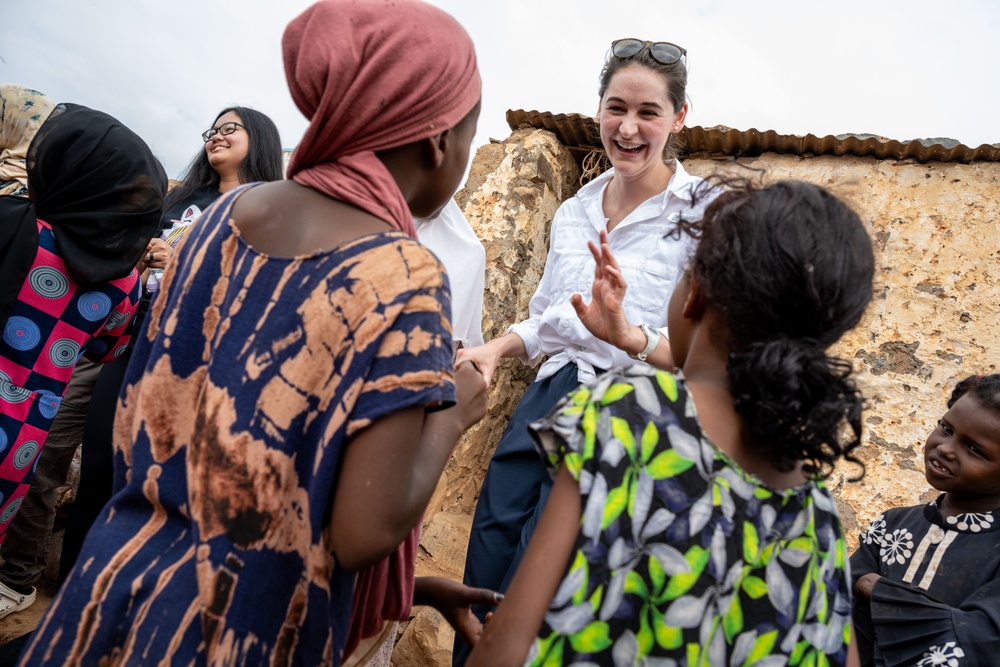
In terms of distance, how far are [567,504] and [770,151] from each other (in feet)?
14.0

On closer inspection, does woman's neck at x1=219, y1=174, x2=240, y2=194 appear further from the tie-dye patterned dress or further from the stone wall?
the tie-dye patterned dress

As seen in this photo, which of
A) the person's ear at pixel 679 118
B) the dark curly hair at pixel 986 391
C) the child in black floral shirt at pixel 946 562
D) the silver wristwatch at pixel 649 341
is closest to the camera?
the child in black floral shirt at pixel 946 562

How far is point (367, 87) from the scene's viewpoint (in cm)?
113

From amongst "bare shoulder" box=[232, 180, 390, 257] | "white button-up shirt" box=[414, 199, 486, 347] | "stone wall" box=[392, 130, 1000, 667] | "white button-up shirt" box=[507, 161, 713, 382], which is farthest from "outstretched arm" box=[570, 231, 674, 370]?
"stone wall" box=[392, 130, 1000, 667]

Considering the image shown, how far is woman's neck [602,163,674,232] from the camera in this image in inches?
104

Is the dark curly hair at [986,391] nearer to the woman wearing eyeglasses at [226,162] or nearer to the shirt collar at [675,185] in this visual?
the shirt collar at [675,185]

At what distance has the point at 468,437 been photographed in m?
4.36

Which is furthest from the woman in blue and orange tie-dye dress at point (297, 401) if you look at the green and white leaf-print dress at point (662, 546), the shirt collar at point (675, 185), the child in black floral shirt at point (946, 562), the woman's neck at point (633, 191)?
the child in black floral shirt at point (946, 562)

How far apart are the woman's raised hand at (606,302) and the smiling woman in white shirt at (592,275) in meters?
0.07

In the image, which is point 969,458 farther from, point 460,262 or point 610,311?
point 460,262

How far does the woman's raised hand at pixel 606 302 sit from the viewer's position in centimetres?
199

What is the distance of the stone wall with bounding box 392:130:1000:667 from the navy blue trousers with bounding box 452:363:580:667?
5.70 feet

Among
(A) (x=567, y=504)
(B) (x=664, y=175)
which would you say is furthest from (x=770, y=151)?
(A) (x=567, y=504)

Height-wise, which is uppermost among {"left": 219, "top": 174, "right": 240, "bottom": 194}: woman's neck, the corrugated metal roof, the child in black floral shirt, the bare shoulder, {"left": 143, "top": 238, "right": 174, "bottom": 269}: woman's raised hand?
the corrugated metal roof
